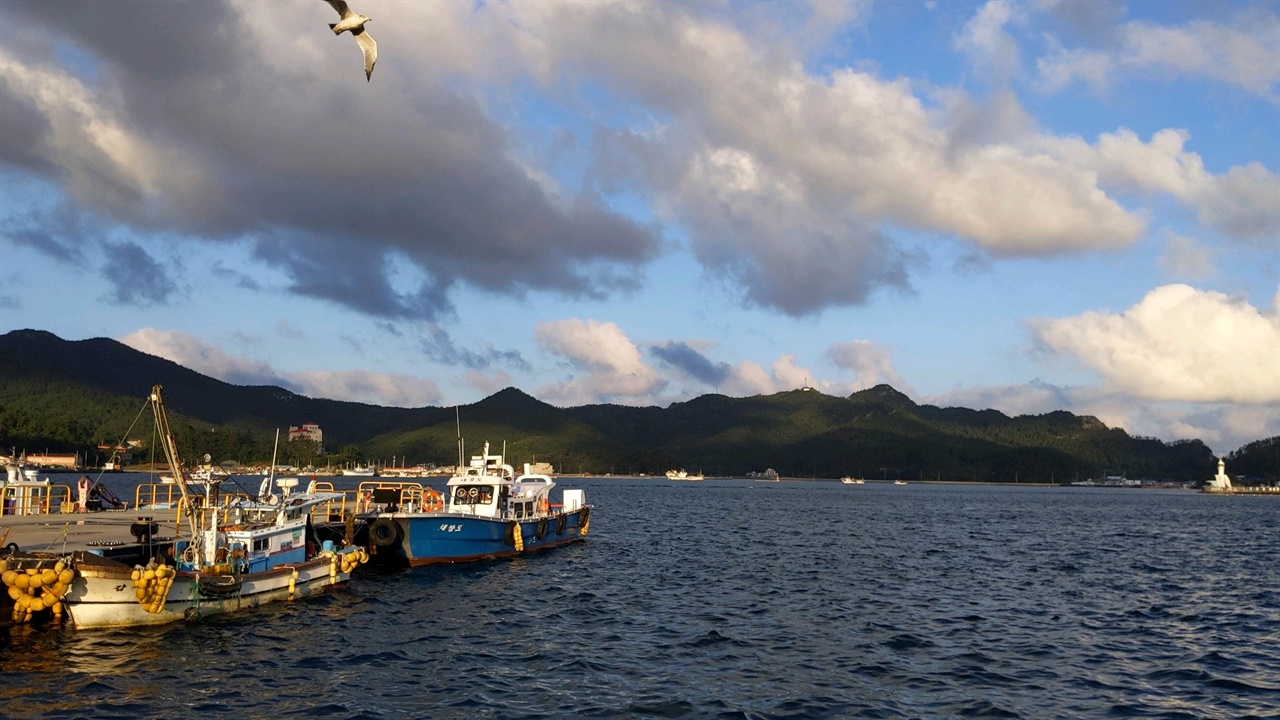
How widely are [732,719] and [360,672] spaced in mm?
10528

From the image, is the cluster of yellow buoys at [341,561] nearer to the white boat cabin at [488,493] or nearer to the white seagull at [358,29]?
the white boat cabin at [488,493]

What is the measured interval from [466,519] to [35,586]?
23.3 m

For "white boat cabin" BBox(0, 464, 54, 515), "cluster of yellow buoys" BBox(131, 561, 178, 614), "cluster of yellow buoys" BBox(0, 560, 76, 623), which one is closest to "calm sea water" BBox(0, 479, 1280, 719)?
"cluster of yellow buoys" BBox(131, 561, 178, 614)

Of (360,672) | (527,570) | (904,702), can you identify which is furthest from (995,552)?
(360,672)

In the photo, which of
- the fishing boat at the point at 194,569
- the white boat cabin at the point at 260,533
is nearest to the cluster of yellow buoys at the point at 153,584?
the fishing boat at the point at 194,569

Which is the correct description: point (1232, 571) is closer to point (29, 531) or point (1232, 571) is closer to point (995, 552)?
point (995, 552)

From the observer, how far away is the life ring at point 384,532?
44.5 m

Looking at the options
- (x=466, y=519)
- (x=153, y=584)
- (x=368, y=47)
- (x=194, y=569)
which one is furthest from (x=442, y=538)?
(x=368, y=47)

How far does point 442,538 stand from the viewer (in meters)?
46.7

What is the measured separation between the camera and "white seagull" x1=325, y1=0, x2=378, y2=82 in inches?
789

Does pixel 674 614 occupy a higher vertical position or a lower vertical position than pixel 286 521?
lower

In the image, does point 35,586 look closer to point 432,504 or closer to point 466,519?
point 466,519

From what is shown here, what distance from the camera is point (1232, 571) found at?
55594 millimetres

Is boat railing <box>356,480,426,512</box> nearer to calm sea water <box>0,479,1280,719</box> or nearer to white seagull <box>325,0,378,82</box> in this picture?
calm sea water <box>0,479,1280,719</box>
